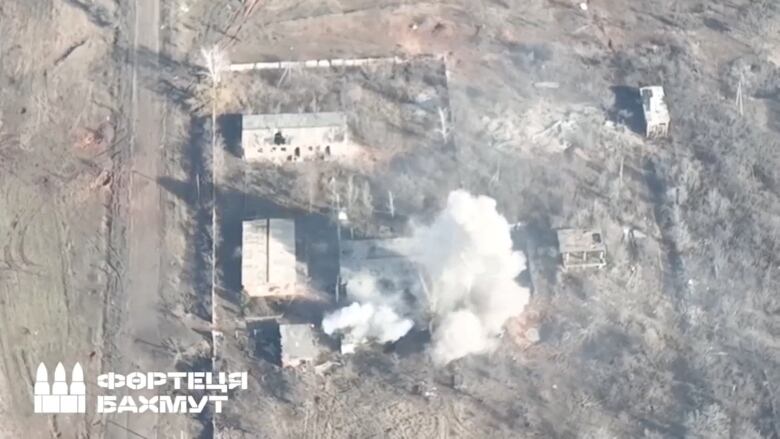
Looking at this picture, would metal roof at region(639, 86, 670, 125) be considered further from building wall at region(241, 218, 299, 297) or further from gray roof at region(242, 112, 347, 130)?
building wall at region(241, 218, 299, 297)

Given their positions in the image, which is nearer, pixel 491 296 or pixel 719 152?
pixel 491 296

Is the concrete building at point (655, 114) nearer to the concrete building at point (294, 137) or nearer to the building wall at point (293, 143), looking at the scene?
the concrete building at point (294, 137)

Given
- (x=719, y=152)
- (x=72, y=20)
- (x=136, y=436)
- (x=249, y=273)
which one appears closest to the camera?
(x=136, y=436)

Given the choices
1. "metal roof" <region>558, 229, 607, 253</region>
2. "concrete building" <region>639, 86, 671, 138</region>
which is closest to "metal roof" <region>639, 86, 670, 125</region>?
"concrete building" <region>639, 86, 671, 138</region>

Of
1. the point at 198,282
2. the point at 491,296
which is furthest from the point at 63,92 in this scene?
the point at 491,296

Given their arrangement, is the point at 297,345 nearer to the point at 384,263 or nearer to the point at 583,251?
the point at 384,263

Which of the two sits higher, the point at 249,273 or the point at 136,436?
the point at 249,273

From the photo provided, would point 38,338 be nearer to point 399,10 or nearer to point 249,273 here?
point 249,273
